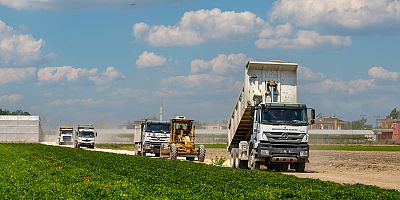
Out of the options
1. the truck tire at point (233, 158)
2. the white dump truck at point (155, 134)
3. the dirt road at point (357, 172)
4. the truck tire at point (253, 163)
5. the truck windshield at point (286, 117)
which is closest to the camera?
the dirt road at point (357, 172)

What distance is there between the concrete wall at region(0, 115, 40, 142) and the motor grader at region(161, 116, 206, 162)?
81.5 m

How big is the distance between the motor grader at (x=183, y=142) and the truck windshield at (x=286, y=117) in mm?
14309

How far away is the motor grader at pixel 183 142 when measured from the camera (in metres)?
48.2

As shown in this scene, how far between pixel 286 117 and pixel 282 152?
6.16 ft

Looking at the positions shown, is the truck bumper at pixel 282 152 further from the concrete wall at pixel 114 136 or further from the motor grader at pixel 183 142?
the concrete wall at pixel 114 136

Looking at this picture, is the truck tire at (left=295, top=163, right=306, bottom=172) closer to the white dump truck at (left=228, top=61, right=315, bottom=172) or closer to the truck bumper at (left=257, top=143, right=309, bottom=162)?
the white dump truck at (left=228, top=61, right=315, bottom=172)

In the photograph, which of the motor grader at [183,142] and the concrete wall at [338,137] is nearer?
the motor grader at [183,142]

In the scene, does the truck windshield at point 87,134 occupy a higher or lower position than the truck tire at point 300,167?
higher

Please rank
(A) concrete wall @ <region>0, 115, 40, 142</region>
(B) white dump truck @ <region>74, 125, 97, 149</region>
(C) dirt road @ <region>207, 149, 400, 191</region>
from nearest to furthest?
(C) dirt road @ <region>207, 149, 400, 191</region> → (B) white dump truck @ <region>74, 125, 97, 149</region> → (A) concrete wall @ <region>0, 115, 40, 142</region>

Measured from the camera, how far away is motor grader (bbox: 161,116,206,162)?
4825 centimetres

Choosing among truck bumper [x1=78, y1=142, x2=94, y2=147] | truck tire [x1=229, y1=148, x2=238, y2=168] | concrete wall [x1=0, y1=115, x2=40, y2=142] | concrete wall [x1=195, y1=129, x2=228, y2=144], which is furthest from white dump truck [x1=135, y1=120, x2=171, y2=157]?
concrete wall [x1=0, y1=115, x2=40, y2=142]

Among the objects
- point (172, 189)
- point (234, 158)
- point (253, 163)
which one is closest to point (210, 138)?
point (234, 158)

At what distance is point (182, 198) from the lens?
1769 cm

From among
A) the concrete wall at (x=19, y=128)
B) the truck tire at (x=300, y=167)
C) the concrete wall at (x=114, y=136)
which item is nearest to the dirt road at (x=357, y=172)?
the truck tire at (x=300, y=167)
